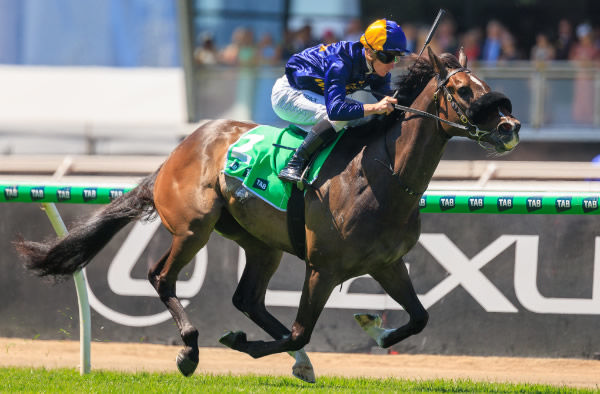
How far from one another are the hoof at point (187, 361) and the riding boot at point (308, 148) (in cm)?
112

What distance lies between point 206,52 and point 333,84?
7.60 meters

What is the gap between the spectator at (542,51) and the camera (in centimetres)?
1102

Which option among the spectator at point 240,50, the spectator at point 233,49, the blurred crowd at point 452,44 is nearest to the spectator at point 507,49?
the blurred crowd at point 452,44

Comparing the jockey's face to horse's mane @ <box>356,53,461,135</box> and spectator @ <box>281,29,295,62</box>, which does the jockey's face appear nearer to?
horse's mane @ <box>356,53,461,135</box>

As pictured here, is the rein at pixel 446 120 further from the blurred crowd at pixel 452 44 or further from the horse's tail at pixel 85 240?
the blurred crowd at pixel 452 44

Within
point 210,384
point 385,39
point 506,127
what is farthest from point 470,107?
point 210,384

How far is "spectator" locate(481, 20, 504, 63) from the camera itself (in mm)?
11117

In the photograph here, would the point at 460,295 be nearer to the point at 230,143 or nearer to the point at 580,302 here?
the point at 580,302

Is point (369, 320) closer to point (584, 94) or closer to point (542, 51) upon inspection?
point (584, 94)

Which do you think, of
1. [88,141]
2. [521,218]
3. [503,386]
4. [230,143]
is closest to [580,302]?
[521,218]

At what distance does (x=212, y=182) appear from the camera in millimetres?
5277

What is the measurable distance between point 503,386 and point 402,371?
89 cm

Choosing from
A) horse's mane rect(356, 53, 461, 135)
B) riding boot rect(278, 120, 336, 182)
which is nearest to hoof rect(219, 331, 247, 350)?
riding boot rect(278, 120, 336, 182)

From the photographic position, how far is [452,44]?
37.9ft
